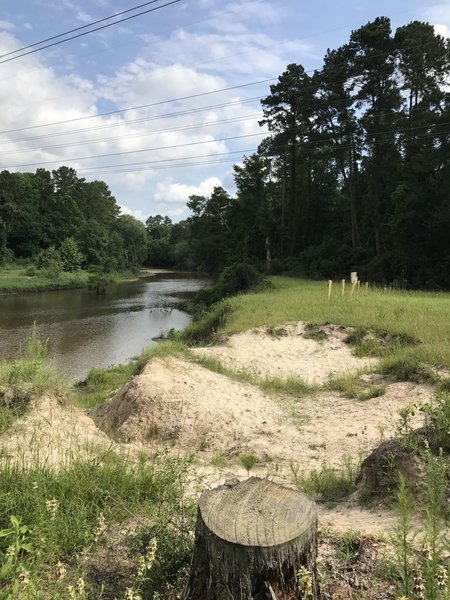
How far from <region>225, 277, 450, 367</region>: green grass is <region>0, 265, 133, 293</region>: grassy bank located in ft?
112

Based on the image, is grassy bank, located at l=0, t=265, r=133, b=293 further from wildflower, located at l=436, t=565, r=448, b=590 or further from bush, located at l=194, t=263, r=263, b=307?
wildflower, located at l=436, t=565, r=448, b=590

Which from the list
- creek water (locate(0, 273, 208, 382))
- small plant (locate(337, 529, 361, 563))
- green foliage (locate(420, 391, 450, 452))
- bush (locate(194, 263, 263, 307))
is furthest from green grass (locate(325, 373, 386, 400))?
bush (locate(194, 263, 263, 307))

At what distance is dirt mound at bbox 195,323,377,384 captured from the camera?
38.7 ft

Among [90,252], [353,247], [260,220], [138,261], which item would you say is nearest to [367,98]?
[353,247]

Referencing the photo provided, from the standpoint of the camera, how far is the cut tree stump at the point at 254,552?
2.32 metres

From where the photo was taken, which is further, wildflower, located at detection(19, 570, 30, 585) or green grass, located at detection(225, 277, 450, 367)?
green grass, located at detection(225, 277, 450, 367)

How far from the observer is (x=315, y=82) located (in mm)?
44062

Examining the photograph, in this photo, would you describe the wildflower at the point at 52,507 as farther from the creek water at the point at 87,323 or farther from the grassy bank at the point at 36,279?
the grassy bank at the point at 36,279

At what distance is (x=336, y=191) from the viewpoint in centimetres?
5988

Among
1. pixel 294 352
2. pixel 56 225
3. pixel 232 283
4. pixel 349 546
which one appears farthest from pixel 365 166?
pixel 56 225

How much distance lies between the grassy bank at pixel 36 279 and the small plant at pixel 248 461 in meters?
44.4

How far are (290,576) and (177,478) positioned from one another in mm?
1898

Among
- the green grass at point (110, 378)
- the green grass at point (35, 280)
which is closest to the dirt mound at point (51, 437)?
the green grass at point (110, 378)

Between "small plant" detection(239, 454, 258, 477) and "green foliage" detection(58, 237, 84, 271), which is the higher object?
"green foliage" detection(58, 237, 84, 271)
